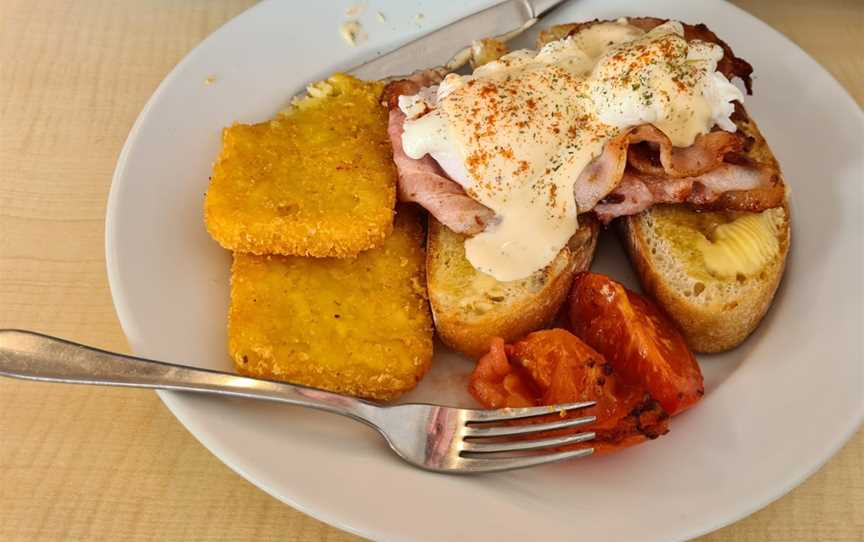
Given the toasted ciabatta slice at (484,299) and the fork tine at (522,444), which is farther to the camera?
the toasted ciabatta slice at (484,299)

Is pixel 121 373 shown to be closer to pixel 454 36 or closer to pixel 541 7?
pixel 454 36

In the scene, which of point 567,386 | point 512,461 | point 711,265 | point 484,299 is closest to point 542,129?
point 484,299

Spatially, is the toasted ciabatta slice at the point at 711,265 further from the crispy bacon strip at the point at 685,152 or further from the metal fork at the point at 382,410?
the metal fork at the point at 382,410

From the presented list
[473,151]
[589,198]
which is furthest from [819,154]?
[473,151]

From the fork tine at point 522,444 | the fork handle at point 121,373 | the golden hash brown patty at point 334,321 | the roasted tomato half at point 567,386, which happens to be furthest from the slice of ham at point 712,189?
the fork handle at point 121,373

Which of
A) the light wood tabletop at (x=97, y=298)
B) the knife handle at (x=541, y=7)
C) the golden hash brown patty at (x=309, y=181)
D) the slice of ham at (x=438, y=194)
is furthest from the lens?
the knife handle at (x=541, y=7)

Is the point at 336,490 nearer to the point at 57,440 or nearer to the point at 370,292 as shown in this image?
the point at 370,292
